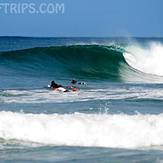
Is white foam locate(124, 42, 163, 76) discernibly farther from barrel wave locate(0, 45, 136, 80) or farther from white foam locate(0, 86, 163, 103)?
white foam locate(0, 86, 163, 103)

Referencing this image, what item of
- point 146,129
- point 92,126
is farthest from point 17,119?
point 146,129

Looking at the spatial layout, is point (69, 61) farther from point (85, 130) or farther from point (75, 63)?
point (85, 130)

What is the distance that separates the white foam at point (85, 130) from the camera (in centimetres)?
1052

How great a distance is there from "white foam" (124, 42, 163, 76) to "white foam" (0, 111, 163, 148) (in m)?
20.4

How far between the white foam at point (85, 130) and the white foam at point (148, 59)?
67.1ft

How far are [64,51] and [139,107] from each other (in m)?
18.8

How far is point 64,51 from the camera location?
33.8 meters

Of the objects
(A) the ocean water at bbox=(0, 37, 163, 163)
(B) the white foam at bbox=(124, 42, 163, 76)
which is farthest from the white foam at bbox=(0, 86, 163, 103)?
(B) the white foam at bbox=(124, 42, 163, 76)

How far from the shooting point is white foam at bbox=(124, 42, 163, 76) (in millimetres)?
32719

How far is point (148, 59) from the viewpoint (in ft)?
116

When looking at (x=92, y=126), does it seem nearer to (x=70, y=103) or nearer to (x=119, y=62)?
(x=70, y=103)

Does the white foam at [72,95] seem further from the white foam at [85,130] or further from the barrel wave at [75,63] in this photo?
the barrel wave at [75,63]

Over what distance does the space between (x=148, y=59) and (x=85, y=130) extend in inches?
968

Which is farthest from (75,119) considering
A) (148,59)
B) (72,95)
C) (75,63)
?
(148,59)
